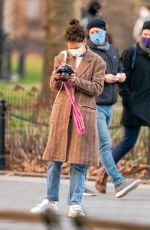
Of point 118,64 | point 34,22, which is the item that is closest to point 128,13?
point 118,64

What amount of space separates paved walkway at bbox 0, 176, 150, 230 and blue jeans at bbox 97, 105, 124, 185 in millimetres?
270

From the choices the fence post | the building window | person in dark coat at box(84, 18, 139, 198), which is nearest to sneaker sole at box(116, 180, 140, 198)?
person in dark coat at box(84, 18, 139, 198)

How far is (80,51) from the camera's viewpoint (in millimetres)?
7227

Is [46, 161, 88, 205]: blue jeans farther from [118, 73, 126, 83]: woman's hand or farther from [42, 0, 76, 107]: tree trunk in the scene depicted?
[42, 0, 76, 107]: tree trunk

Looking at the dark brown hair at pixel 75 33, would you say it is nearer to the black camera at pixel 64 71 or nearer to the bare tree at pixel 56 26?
the black camera at pixel 64 71

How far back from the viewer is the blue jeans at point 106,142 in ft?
26.2

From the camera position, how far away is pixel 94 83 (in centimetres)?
719

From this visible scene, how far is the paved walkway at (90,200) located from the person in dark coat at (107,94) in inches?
8.2

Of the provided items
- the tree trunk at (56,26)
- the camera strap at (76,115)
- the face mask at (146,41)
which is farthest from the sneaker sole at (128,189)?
the tree trunk at (56,26)

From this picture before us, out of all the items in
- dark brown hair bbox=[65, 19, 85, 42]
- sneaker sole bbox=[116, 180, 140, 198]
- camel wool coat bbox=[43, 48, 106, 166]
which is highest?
dark brown hair bbox=[65, 19, 85, 42]

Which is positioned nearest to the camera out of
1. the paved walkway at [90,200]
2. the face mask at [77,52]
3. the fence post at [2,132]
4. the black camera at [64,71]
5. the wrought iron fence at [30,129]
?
the black camera at [64,71]

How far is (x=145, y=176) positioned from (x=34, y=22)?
43750mm

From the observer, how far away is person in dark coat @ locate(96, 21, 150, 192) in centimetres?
841

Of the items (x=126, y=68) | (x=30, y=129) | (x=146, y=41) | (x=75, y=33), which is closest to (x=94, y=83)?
→ (x=75, y=33)
